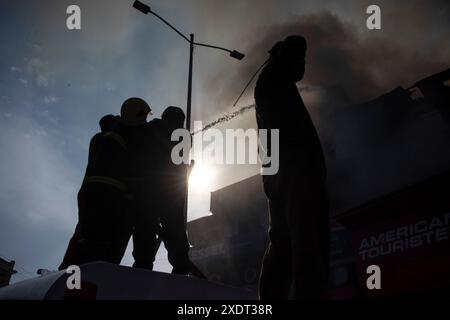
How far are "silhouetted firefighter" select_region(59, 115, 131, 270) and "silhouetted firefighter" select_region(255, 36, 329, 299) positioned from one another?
1324mm

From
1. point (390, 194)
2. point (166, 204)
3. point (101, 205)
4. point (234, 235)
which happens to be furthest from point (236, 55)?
point (234, 235)

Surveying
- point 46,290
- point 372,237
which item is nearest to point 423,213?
point 372,237

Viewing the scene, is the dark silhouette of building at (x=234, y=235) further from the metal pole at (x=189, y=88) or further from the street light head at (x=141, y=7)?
the street light head at (x=141, y=7)

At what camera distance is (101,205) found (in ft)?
11.2

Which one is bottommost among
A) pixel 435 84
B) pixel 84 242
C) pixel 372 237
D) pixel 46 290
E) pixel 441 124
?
pixel 46 290

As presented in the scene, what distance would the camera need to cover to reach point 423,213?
2292 cm

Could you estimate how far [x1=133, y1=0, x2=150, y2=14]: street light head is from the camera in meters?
12.0

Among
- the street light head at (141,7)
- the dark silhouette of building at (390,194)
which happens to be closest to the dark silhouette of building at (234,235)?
the dark silhouette of building at (390,194)

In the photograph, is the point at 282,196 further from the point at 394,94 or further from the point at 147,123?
the point at 394,94

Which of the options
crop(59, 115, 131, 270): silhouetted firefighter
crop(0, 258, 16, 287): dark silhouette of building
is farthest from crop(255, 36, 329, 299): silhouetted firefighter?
crop(0, 258, 16, 287): dark silhouette of building

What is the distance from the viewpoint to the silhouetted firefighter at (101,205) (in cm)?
331

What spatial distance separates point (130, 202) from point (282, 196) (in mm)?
1875

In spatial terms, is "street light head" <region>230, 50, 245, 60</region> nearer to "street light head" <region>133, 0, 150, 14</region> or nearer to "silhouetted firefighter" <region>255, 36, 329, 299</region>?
"street light head" <region>133, 0, 150, 14</region>

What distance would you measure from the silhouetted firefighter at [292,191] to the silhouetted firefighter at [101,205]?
132 cm
